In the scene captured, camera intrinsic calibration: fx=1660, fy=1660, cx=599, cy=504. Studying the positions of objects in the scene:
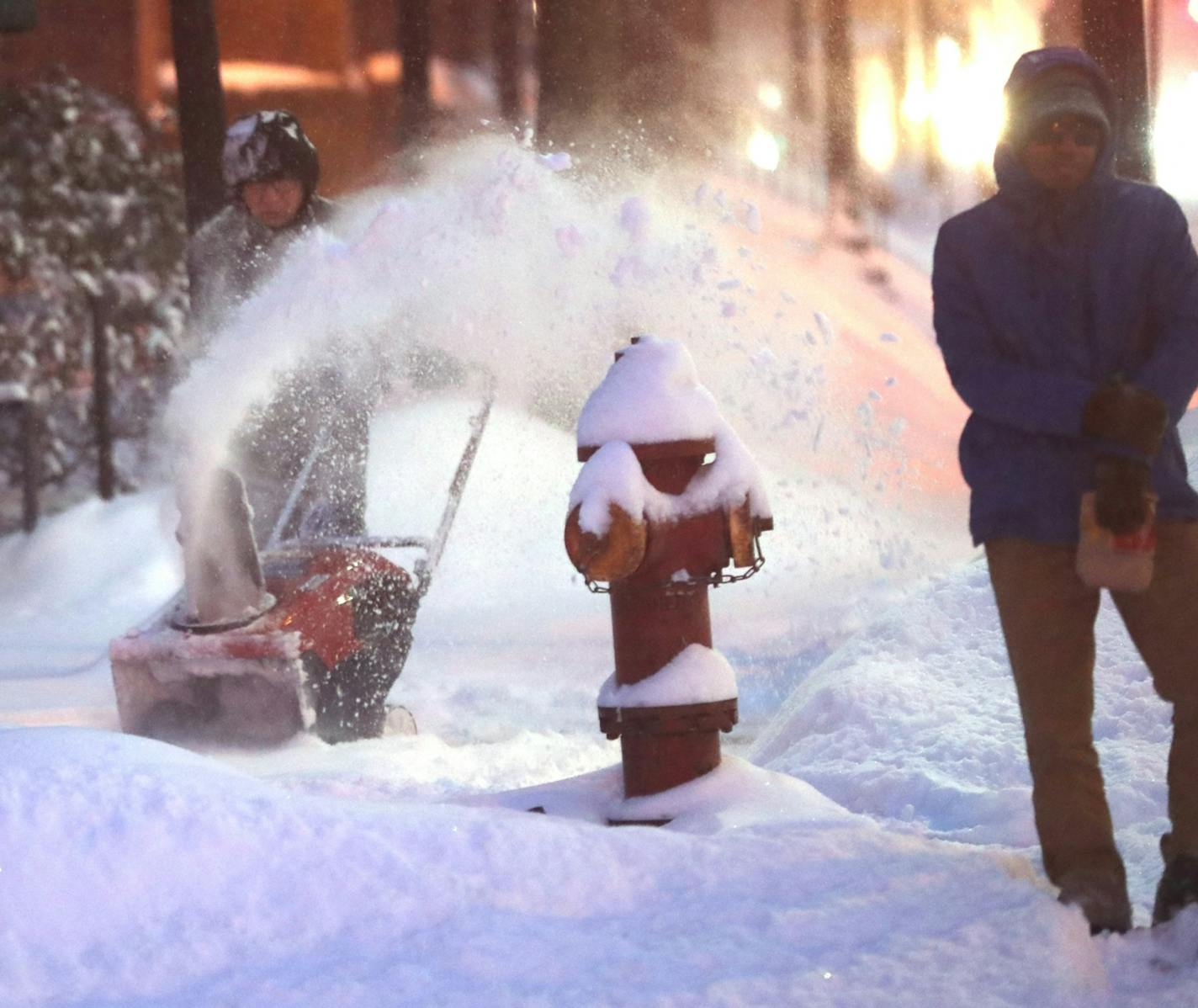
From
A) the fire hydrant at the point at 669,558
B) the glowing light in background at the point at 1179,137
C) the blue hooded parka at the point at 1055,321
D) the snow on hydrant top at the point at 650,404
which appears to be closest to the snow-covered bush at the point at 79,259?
the glowing light in background at the point at 1179,137

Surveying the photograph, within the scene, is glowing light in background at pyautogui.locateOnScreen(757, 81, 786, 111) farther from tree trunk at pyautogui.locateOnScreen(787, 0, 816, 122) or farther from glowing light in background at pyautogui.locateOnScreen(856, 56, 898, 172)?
glowing light in background at pyautogui.locateOnScreen(856, 56, 898, 172)

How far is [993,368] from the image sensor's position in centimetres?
332

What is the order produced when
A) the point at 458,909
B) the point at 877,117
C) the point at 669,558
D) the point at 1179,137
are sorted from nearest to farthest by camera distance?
the point at 458,909 → the point at 669,558 → the point at 1179,137 → the point at 877,117

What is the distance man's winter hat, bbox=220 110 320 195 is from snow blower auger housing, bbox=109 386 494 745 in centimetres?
131

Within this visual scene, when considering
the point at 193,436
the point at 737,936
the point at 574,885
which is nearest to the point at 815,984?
the point at 737,936

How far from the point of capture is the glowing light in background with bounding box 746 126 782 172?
15539 millimetres

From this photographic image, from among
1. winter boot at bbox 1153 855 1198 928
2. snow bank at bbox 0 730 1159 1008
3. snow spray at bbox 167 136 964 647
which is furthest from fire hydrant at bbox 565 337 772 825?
snow spray at bbox 167 136 964 647

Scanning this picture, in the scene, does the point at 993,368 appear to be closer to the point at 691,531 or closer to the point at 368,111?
the point at 691,531

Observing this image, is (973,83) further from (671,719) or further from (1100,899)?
(1100,899)

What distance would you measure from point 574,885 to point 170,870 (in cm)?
74

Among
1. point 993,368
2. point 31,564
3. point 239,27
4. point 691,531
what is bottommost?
point 31,564

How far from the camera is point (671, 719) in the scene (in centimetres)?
383

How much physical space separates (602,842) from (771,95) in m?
14.4

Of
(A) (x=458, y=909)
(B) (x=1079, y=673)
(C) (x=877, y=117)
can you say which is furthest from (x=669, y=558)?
(C) (x=877, y=117)
